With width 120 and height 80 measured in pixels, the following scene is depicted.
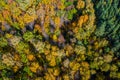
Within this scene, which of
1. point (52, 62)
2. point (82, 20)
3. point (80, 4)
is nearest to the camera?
point (52, 62)

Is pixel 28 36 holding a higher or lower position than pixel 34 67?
higher

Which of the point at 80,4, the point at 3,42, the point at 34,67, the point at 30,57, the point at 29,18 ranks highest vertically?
the point at 80,4

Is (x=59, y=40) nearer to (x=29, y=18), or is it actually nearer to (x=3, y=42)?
(x=29, y=18)

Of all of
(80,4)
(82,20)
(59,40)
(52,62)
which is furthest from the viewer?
(80,4)

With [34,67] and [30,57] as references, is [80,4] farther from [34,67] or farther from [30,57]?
[34,67]

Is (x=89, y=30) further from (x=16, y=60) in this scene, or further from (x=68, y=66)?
(x=16, y=60)

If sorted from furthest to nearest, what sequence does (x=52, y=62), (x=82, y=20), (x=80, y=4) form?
1. (x=80, y=4)
2. (x=82, y=20)
3. (x=52, y=62)

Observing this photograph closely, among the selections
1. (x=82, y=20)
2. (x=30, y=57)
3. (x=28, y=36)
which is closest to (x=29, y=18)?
(x=28, y=36)

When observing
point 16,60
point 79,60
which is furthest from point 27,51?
point 79,60

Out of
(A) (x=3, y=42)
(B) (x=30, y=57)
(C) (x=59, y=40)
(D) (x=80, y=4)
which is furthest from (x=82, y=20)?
(A) (x=3, y=42)

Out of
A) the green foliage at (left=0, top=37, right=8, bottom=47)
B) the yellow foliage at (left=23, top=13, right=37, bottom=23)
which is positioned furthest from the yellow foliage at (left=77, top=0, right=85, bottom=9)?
the green foliage at (left=0, top=37, right=8, bottom=47)

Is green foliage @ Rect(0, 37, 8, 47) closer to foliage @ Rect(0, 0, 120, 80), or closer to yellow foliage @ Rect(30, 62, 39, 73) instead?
foliage @ Rect(0, 0, 120, 80)

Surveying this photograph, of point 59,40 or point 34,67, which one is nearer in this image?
point 34,67

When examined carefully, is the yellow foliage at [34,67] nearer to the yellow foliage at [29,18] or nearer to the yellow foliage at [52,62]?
the yellow foliage at [52,62]
